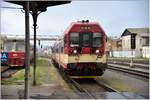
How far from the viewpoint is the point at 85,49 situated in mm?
20469

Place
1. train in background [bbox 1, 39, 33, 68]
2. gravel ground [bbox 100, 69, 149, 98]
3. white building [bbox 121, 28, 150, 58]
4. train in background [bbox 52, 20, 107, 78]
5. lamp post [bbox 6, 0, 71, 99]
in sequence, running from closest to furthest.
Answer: lamp post [bbox 6, 0, 71, 99] → gravel ground [bbox 100, 69, 149, 98] → train in background [bbox 52, 20, 107, 78] → train in background [bbox 1, 39, 33, 68] → white building [bbox 121, 28, 150, 58]

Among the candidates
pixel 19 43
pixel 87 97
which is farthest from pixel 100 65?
pixel 19 43

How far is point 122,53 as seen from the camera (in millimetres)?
101250

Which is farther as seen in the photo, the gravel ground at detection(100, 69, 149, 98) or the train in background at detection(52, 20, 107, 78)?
the train in background at detection(52, 20, 107, 78)

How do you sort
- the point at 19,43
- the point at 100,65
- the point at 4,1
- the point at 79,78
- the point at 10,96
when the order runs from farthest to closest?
the point at 19,43
the point at 79,78
the point at 100,65
the point at 10,96
the point at 4,1

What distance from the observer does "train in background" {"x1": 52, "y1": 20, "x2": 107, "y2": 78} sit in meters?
20.4

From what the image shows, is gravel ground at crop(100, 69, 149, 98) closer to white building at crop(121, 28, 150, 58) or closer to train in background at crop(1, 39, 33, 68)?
train in background at crop(1, 39, 33, 68)

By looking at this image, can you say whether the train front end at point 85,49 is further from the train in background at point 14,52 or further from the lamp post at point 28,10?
the train in background at point 14,52

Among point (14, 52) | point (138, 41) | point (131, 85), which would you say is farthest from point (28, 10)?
point (138, 41)

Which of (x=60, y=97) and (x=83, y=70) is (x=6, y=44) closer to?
(x=83, y=70)

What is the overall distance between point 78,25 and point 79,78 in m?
3.34

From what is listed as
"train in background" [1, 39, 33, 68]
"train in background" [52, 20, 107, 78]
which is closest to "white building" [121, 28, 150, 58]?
"train in background" [1, 39, 33, 68]

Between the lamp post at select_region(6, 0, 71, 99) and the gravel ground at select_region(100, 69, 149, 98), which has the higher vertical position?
the lamp post at select_region(6, 0, 71, 99)

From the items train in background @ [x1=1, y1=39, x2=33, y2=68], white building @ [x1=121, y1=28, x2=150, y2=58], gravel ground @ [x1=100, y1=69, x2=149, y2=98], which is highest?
white building @ [x1=121, y1=28, x2=150, y2=58]
